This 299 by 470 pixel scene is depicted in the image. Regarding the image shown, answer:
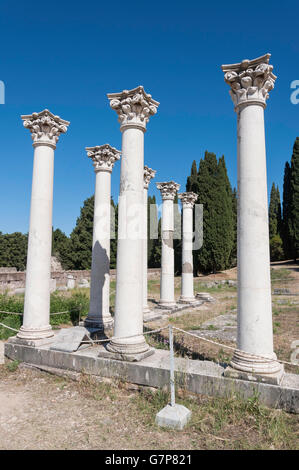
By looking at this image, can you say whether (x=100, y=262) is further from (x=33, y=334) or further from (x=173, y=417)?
(x=173, y=417)

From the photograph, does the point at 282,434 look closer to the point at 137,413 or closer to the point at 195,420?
the point at 195,420

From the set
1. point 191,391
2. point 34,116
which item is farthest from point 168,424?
point 34,116

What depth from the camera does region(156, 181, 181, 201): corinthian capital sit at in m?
22.2

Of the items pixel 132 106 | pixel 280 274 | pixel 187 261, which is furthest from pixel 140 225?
pixel 280 274

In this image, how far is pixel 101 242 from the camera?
14.7 metres

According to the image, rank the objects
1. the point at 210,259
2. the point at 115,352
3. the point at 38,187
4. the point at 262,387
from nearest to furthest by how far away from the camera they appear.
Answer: the point at 262,387 < the point at 115,352 < the point at 38,187 < the point at 210,259

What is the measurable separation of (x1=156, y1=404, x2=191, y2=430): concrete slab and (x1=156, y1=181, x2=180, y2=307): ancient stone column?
14851 millimetres

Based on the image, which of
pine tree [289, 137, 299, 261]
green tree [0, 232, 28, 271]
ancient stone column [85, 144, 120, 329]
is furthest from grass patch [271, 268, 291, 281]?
green tree [0, 232, 28, 271]

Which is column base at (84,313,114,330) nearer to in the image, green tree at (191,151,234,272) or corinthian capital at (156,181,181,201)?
corinthian capital at (156,181,181,201)

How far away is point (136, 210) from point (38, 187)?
4.13 m

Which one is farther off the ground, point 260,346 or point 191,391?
point 260,346

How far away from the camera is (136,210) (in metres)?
9.84

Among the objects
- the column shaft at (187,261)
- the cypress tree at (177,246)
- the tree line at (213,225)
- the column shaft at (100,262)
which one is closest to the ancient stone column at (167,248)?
the column shaft at (187,261)

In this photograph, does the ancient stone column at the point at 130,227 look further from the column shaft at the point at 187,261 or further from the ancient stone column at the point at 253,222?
the column shaft at the point at 187,261
